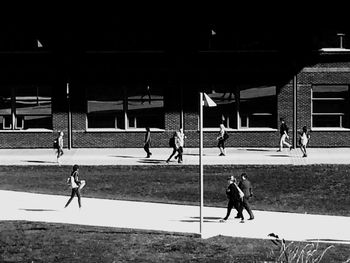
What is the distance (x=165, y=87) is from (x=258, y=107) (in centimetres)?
466

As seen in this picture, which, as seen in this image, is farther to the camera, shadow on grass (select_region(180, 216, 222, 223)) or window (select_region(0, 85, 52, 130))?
window (select_region(0, 85, 52, 130))

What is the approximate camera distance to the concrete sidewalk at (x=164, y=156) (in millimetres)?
38312

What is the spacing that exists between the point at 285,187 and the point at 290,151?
34.9 ft

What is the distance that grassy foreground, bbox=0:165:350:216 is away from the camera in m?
28.9

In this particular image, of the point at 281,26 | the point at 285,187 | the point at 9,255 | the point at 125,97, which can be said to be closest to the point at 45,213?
the point at 9,255

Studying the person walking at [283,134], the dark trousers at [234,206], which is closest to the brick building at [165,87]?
the person walking at [283,134]

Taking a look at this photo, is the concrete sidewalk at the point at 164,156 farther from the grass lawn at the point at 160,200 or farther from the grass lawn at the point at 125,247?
→ the grass lawn at the point at 125,247

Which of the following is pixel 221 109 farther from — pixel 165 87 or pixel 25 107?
pixel 25 107

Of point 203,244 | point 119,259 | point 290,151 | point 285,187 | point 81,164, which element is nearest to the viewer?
point 119,259

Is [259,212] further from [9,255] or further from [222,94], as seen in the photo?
[222,94]

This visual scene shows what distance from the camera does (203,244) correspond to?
22.0m

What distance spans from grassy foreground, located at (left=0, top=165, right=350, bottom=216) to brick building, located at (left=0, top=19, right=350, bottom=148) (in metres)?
6.85

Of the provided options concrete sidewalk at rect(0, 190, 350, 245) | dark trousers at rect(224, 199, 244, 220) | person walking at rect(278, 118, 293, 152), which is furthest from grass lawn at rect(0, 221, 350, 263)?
person walking at rect(278, 118, 293, 152)

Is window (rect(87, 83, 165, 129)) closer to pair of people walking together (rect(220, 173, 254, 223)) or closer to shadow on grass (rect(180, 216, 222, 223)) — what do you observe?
shadow on grass (rect(180, 216, 222, 223))
